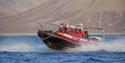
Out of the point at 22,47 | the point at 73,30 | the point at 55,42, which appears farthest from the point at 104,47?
the point at 22,47

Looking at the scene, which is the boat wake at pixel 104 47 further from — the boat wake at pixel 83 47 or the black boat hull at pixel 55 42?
the black boat hull at pixel 55 42

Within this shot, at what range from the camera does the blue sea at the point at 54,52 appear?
5285 mm

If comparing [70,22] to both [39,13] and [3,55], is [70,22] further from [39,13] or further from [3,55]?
[3,55]

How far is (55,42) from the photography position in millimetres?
5324

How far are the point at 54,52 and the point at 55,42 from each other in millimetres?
145

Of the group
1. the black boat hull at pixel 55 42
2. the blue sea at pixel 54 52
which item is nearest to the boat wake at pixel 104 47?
the blue sea at pixel 54 52

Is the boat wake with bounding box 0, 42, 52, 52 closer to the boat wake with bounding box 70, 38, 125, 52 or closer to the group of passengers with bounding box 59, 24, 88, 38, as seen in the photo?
the group of passengers with bounding box 59, 24, 88, 38

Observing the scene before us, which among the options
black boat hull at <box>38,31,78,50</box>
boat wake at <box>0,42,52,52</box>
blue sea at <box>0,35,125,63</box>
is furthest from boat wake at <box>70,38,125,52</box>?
boat wake at <box>0,42,52,52</box>

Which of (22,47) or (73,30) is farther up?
(73,30)

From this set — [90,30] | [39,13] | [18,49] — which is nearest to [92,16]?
[90,30]

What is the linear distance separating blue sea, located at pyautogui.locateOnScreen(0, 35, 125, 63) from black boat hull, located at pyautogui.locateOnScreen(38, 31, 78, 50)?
56 millimetres

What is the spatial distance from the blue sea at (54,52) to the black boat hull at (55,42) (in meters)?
0.06

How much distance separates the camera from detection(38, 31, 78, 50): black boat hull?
5.28m

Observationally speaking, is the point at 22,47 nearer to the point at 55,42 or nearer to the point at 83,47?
the point at 55,42
